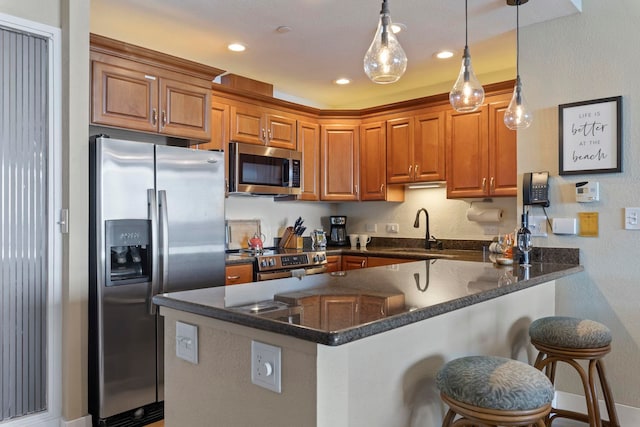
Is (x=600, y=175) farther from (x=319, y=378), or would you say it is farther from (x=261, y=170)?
(x=261, y=170)

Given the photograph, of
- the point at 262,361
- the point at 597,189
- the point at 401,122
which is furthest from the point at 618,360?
the point at 401,122

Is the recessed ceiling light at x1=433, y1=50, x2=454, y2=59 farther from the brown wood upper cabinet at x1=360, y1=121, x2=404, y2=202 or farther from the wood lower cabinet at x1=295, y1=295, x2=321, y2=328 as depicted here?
the wood lower cabinet at x1=295, y1=295, x2=321, y2=328

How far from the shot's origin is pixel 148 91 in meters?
3.03

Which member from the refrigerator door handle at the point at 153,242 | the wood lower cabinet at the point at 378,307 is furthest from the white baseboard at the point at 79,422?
the wood lower cabinet at the point at 378,307

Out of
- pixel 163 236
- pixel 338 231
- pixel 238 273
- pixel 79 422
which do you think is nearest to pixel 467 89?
pixel 163 236

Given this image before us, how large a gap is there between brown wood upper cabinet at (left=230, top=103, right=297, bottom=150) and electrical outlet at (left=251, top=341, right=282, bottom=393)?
9.35 ft

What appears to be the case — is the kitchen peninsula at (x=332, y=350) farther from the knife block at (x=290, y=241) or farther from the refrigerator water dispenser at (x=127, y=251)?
the knife block at (x=290, y=241)

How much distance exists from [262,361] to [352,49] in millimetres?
2804

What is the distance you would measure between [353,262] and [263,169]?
123 centimetres

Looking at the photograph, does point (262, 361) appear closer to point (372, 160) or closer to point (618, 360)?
point (618, 360)

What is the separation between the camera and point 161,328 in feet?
9.27

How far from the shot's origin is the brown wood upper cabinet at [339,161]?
4.70 m

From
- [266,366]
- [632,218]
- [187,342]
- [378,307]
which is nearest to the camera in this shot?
[266,366]

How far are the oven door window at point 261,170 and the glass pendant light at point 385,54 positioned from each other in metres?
2.35
